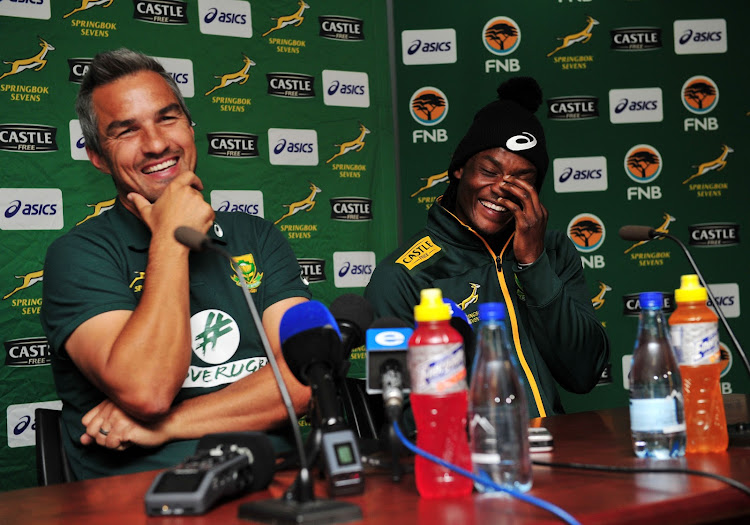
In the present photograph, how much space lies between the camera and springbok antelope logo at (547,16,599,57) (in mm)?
3787

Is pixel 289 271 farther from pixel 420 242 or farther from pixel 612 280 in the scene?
pixel 612 280

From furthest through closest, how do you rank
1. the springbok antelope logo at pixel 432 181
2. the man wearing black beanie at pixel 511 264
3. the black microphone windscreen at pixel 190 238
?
the springbok antelope logo at pixel 432 181, the man wearing black beanie at pixel 511 264, the black microphone windscreen at pixel 190 238

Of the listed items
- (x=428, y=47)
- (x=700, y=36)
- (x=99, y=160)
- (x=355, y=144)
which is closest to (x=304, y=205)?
(x=355, y=144)

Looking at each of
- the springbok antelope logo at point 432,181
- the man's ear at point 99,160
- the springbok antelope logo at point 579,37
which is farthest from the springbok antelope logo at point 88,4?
the springbok antelope logo at point 579,37

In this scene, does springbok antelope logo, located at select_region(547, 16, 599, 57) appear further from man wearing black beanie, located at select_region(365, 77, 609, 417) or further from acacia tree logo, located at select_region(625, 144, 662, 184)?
man wearing black beanie, located at select_region(365, 77, 609, 417)

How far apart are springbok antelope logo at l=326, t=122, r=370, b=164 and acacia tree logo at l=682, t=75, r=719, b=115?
154 cm

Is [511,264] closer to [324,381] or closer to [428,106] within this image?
[324,381]

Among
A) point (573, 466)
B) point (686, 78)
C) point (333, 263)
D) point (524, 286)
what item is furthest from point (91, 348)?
point (686, 78)

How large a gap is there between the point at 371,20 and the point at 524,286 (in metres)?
1.84

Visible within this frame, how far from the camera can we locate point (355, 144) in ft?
11.5

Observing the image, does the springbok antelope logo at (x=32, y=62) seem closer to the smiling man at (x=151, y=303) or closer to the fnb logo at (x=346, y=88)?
the smiling man at (x=151, y=303)

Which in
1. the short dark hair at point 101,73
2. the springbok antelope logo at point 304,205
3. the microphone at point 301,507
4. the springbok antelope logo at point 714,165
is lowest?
the microphone at point 301,507

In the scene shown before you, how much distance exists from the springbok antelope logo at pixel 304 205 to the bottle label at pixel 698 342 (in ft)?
7.40

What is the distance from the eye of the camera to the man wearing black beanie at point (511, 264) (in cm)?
220
